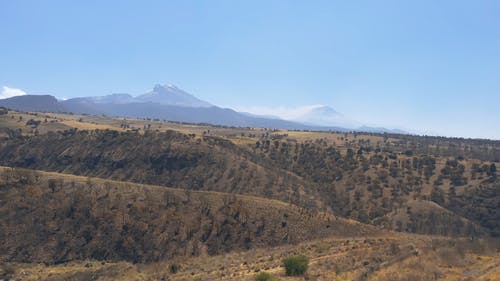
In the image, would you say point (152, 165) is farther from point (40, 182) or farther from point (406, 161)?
point (406, 161)

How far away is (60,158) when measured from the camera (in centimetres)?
11431

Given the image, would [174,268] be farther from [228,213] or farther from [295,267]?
[228,213]

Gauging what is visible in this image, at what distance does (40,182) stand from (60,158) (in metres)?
51.6

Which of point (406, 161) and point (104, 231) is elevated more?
point (406, 161)

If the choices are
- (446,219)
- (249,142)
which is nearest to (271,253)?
(446,219)

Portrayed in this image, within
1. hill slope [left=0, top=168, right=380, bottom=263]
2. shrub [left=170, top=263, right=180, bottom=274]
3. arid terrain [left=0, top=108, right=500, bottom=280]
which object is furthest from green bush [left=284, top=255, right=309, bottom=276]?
hill slope [left=0, top=168, right=380, bottom=263]

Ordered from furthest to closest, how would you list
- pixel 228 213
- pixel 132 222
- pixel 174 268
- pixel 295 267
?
pixel 228 213 < pixel 132 222 < pixel 174 268 < pixel 295 267

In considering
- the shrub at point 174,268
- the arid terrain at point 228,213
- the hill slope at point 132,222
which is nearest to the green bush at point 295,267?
the arid terrain at point 228,213

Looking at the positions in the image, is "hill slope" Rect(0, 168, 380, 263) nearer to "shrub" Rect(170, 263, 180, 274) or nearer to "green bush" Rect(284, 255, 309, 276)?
"shrub" Rect(170, 263, 180, 274)

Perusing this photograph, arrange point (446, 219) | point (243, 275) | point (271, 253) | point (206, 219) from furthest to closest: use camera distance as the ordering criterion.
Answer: point (446, 219), point (206, 219), point (271, 253), point (243, 275)

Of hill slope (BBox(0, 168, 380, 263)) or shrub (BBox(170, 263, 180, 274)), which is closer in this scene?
shrub (BBox(170, 263, 180, 274))

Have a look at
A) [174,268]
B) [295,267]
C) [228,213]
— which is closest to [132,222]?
[228,213]

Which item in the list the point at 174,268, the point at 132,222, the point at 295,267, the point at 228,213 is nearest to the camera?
the point at 295,267

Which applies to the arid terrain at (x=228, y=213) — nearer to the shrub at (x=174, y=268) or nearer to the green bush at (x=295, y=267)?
the shrub at (x=174, y=268)
